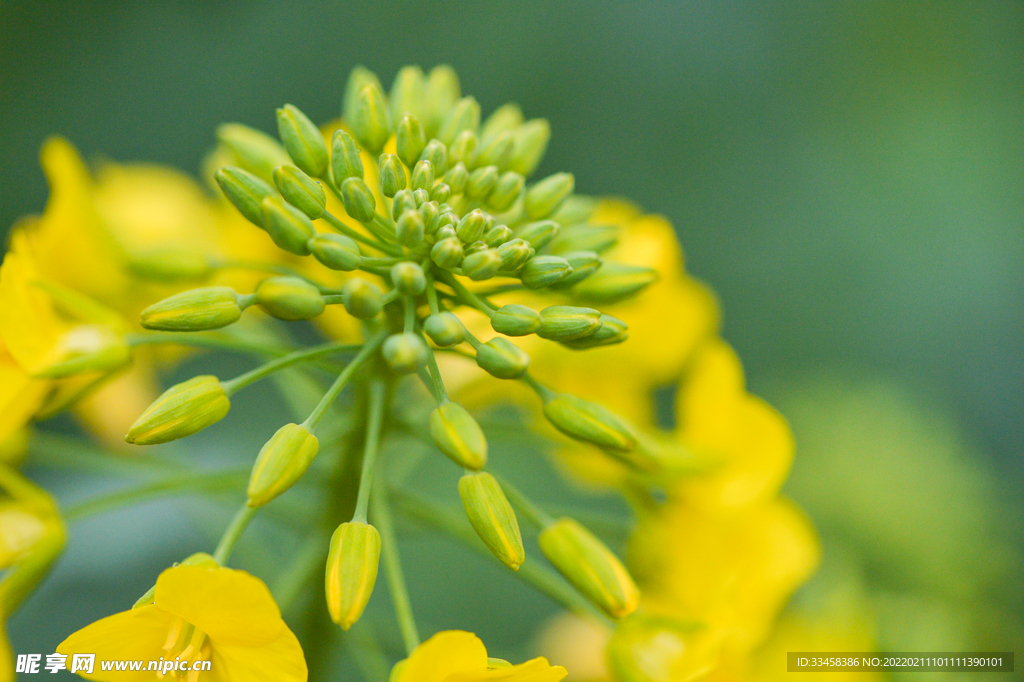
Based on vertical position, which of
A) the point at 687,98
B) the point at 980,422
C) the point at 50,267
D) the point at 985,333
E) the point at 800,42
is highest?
the point at 800,42

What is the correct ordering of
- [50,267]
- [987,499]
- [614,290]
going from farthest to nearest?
[987,499] < [50,267] < [614,290]

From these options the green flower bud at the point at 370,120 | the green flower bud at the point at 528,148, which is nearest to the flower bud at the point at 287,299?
the green flower bud at the point at 370,120

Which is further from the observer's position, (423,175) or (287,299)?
(423,175)

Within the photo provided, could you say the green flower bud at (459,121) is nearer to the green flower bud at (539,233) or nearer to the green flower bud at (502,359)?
the green flower bud at (539,233)

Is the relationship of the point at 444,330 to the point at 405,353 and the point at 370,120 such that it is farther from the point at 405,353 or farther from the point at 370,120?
the point at 370,120

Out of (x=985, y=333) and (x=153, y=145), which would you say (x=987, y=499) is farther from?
(x=153, y=145)

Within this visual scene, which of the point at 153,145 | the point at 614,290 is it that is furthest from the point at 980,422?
the point at 153,145

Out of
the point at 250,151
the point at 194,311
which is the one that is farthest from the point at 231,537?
the point at 250,151
